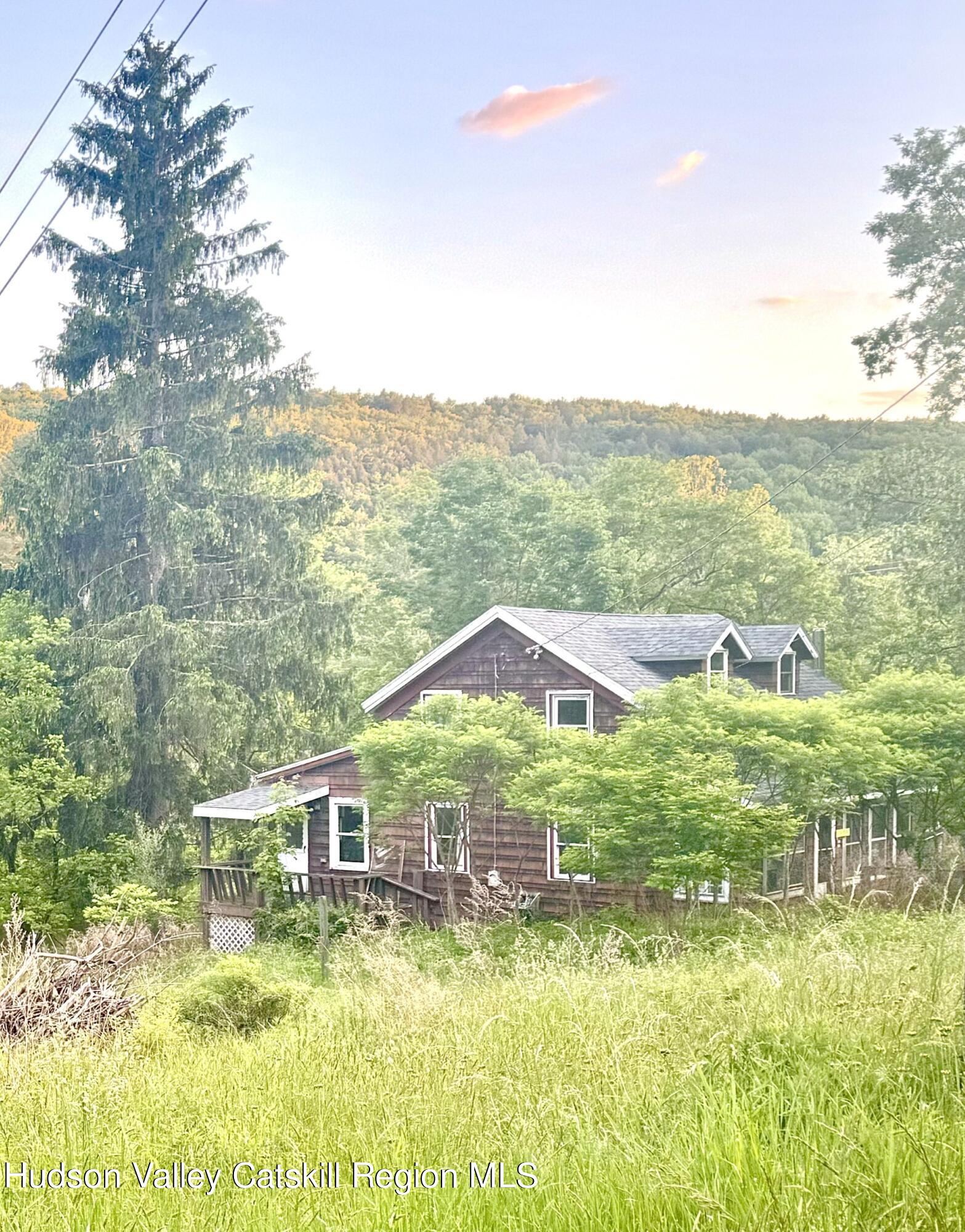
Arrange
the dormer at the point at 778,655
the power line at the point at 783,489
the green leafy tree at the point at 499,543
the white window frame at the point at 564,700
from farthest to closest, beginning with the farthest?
the green leafy tree at the point at 499,543 → the power line at the point at 783,489 → the dormer at the point at 778,655 → the white window frame at the point at 564,700

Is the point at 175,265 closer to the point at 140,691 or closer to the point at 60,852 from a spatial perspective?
the point at 140,691

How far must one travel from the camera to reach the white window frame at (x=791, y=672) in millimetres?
13203

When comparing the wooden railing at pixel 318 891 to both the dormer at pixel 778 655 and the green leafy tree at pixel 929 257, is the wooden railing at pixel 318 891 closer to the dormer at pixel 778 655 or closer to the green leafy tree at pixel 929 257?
the dormer at pixel 778 655

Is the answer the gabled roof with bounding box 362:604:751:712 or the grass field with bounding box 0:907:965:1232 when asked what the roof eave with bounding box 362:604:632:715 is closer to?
the gabled roof with bounding box 362:604:751:712

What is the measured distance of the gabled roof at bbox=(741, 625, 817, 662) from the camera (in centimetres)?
1348

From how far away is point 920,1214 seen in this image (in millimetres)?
1883

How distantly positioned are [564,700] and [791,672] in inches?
111

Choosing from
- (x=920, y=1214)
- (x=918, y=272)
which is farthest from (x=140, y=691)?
(x=920, y=1214)

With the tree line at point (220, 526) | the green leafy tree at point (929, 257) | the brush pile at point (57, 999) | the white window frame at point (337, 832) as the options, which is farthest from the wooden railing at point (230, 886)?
the green leafy tree at point (929, 257)

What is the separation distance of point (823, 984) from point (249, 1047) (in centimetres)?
225

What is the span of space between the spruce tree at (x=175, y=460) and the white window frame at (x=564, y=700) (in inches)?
228

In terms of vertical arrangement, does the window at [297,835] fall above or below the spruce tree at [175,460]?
below

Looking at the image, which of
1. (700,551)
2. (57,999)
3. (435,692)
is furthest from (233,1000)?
(700,551)

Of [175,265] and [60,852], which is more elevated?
[175,265]
